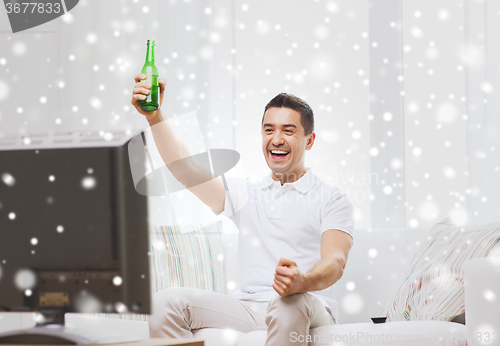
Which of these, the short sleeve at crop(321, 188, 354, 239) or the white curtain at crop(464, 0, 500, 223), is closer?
the short sleeve at crop(321, 188, 354, 239)

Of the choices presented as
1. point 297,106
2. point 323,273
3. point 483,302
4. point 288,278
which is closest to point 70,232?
point 288,278

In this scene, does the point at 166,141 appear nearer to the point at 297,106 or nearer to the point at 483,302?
the point at 297,106

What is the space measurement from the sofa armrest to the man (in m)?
0.36

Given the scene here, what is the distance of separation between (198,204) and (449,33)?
164 centimetres

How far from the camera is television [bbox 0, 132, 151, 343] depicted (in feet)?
2.61

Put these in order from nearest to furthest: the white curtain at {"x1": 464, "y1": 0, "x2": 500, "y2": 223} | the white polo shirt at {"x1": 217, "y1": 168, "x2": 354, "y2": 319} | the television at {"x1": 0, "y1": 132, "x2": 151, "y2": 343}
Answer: the television at {"x1": 0, "y1": 132, "x2": 151, "y2": 343}
the white polo shirt at {"x1": 217, "y1": 168, "x2": 354, "y2": 319}
the white curtain at {"x1": 464, "y1": 0, "x2": 500, "y2": 223}

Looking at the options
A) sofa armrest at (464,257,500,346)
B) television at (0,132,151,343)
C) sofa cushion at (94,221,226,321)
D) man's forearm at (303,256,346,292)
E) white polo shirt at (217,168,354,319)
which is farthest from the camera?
sofa cushion at (94,221,226,321)

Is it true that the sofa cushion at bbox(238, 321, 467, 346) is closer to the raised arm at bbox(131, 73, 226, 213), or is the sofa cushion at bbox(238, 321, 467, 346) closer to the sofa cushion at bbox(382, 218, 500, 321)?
the sofa cushion at bbox(382, 218, 500, 321)

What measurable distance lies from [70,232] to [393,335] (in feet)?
2.95

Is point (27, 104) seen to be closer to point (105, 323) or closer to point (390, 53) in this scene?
point (105, 323)

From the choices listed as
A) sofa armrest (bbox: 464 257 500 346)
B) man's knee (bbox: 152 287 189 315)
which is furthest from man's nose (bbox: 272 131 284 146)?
sofa armrest (bbox: 464 257 500 346)

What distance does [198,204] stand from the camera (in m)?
2.78

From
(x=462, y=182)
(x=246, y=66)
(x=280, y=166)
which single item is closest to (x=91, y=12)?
(x=246, y=66)

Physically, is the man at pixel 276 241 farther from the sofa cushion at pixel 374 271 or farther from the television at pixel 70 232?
the television at pixel 70 232
